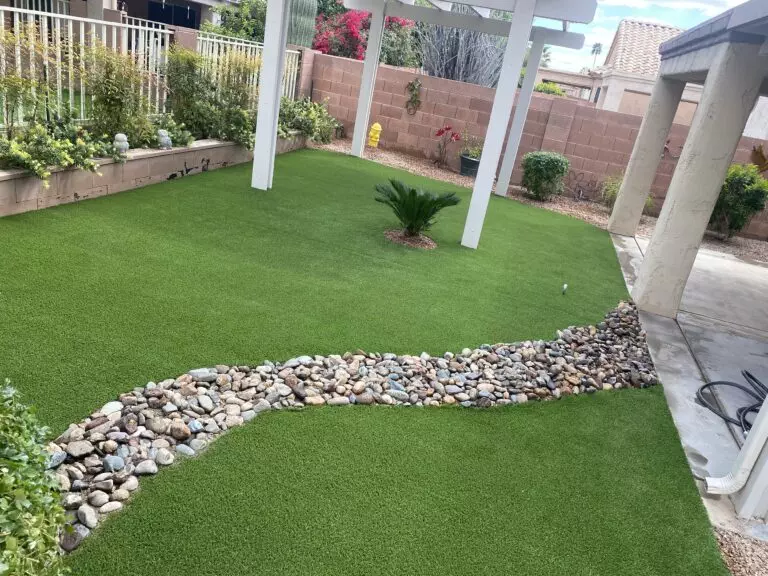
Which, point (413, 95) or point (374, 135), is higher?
point (413, 95)

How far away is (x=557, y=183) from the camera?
1155 cm

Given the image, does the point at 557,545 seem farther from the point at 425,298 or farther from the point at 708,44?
the point at 708,44

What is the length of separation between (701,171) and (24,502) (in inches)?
246

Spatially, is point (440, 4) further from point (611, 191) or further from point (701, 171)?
point (701, 171)

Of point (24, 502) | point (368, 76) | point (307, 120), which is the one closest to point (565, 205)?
point (368, 76)

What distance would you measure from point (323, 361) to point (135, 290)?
164 cm

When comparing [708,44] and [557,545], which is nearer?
[557,545]

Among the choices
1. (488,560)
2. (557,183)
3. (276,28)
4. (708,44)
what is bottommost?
(488,560)

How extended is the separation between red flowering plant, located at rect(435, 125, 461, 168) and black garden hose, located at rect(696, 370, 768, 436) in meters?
8.74

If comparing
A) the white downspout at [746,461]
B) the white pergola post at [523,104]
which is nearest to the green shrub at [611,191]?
the white pergola post at [523,104]

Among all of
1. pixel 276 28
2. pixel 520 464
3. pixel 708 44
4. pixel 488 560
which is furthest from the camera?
Result: pixel 276 28

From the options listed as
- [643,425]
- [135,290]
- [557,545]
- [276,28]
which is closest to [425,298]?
[643,425]

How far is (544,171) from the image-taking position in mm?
11172

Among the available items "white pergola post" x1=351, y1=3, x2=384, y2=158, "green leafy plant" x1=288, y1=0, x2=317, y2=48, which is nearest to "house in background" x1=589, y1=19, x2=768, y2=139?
"green leafy plant" x1=288, y1=0, x2=317, y2=48
